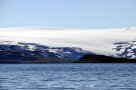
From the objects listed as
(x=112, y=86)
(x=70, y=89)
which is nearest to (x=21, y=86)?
(x=70, y=89)

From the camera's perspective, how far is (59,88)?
4762cm

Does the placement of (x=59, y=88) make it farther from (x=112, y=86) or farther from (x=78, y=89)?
(x=112, y=86)

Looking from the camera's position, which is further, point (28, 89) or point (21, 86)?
point (21, 86)

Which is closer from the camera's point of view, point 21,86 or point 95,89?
point 95,89

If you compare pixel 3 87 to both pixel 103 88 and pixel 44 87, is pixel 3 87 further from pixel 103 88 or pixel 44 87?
pixel 103 88

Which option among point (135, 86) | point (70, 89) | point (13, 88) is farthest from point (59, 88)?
point (135, 86)

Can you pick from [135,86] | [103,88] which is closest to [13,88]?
[103,88]

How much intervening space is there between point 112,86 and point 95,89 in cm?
382

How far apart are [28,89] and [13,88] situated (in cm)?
200

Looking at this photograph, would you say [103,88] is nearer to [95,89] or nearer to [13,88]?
[95,89]

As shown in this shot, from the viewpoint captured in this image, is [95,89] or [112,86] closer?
[95,89]

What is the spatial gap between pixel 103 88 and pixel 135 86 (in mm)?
3673

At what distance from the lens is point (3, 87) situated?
160ft

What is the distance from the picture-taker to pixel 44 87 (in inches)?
1917
